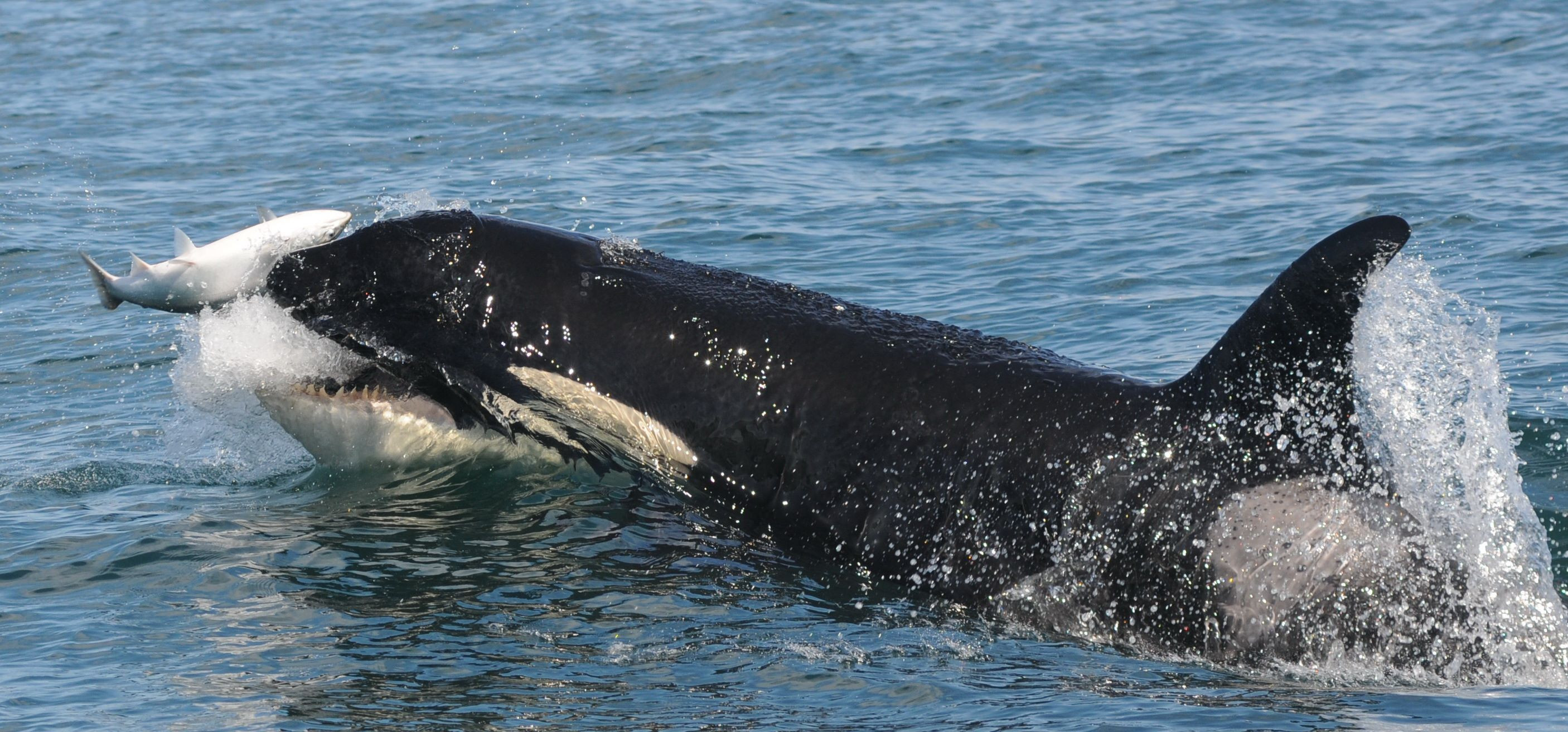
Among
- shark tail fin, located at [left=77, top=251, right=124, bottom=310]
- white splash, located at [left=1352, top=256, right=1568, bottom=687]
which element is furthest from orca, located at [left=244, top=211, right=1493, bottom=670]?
shark tail fin, located at [left=77, top=251, right=124, bottom=310]

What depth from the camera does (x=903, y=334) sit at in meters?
9.30

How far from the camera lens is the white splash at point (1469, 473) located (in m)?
8.02

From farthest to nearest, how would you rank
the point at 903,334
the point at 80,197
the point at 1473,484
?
the point at 80,197, the point at 903,334, the point at 1473,484

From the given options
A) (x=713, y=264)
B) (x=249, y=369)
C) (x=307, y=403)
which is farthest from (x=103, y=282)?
(x=713, y=264)

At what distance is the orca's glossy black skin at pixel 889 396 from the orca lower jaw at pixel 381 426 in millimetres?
250

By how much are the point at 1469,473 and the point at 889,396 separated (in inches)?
118

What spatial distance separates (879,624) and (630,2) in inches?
1112

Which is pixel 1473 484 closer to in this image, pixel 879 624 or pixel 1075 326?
pixel 879 624

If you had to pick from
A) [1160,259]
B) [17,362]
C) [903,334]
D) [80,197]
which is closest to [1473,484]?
[903,334]

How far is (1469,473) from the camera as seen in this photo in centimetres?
876

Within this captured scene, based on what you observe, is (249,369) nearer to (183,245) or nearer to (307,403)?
(307,403)

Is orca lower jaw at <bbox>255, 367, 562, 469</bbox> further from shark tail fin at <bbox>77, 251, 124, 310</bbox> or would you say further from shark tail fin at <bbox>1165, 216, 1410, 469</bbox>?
shark tail fin at <bbox>1165, 216, 1410, 469</bbox>

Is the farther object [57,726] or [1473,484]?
[1473,484]

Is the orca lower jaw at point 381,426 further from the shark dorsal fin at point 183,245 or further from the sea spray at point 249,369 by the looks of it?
the shark dorsal fin at point 183,245
